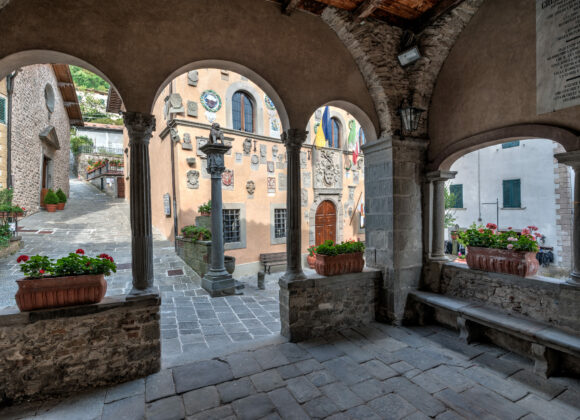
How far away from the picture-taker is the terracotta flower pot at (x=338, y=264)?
12.2ft

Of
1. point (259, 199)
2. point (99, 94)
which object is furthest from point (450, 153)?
point (99, 94)

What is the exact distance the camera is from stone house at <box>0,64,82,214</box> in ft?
29.3

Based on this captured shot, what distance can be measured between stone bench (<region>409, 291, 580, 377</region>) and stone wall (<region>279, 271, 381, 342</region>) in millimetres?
655

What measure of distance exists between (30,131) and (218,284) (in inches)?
402

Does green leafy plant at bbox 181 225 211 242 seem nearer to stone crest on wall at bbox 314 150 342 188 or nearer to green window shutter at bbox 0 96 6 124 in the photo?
stone crest on wall at bbox 314 150 342 188

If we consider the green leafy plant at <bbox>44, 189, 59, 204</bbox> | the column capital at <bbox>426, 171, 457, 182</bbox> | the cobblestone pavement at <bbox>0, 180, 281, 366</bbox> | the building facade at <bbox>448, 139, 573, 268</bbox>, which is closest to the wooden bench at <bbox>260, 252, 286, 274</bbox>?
the cobblestone pavement at <bbox>0, 180, 281, 366</bbox>

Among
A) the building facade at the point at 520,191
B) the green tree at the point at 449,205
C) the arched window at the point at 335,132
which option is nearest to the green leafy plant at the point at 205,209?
the arched window at the point at 335,132

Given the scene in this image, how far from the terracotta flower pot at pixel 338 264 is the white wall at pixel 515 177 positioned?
8434 millimetres

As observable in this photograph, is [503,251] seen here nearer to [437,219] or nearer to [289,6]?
[437,219]

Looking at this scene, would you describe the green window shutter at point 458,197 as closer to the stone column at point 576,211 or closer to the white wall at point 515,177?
the white wall at point 515,177

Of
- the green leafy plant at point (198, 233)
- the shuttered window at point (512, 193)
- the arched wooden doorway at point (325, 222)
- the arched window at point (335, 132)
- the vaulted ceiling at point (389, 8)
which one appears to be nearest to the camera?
the vaulted ceiling at point (389, 8)

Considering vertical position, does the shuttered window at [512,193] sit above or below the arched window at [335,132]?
below

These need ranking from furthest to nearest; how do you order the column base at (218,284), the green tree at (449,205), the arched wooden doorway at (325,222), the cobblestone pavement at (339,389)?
the arched wooden doorway at (325,222)
the green tree at (449,205)
the column base at (218,284)
the cobblestone pavement at (339,389)

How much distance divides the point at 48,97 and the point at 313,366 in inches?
609
